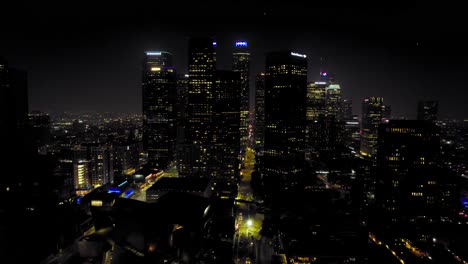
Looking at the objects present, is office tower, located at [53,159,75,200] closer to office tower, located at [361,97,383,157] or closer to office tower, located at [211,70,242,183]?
office tower, located at [211,70,242,183]

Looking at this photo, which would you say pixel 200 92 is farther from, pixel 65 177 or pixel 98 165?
pixel 65 177

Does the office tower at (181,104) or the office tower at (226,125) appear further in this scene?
the office tower at (181,104)

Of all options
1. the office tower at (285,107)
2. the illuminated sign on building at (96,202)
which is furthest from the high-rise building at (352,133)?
the illuminated sign on building at (96,202)

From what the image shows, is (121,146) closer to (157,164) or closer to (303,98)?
(157,164)

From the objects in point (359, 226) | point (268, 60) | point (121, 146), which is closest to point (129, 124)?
point (121, 146)

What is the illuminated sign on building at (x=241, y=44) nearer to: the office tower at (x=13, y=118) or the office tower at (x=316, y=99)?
the office tower at (x=316, y=99)

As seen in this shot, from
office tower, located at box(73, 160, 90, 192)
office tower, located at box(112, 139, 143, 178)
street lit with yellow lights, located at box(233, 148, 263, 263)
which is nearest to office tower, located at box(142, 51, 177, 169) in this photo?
office tower, located at box(112, 139, 143, 178)

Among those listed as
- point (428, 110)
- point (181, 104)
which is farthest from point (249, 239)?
point (181, 104)
